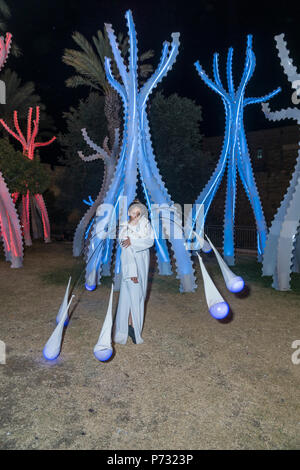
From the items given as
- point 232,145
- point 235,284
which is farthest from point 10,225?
point 235,284

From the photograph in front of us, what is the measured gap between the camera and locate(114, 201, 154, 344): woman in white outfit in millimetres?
4785

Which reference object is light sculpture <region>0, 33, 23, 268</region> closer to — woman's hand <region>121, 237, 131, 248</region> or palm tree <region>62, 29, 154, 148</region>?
palm tree <region>62, 29, 154, 148</region>

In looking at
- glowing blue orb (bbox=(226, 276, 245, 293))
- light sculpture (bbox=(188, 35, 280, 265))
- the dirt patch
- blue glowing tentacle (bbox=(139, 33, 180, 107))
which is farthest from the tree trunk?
glowing blue orb (bbox=(226, 276, 245, 293))

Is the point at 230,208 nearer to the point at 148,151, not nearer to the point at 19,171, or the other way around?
the point at 148,151

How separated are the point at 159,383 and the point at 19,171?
13837 mm

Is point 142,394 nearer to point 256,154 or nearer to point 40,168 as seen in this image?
point 40,168

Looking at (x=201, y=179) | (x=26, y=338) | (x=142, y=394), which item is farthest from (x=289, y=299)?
(x=201, y=179)

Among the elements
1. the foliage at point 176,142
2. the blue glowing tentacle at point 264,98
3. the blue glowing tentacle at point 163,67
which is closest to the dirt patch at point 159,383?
the blue glowing tentacle at point 163,67

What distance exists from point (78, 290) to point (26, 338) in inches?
127

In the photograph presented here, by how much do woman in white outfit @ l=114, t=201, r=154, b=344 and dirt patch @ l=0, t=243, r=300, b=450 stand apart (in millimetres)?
336

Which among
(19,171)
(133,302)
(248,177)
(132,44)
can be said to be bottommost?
(133,302)

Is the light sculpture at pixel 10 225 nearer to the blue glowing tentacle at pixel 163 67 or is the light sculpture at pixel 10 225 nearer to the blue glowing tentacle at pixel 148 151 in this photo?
the blue glowing tentacle at pixel 148 151

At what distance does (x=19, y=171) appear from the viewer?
15141 millimetres

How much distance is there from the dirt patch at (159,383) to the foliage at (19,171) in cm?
955
